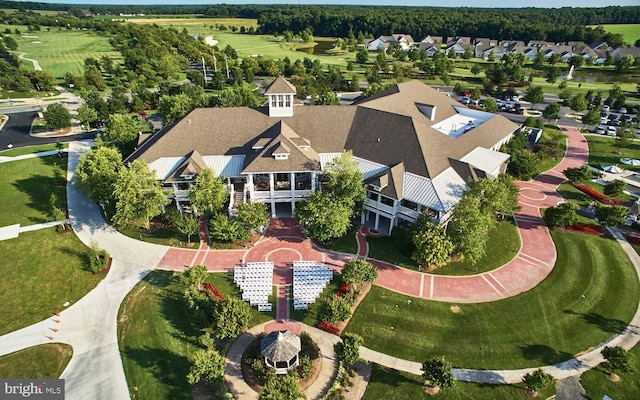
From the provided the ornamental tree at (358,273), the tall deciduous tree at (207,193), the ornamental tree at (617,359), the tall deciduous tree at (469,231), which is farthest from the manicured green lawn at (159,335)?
the ornamental tree at (617,359)

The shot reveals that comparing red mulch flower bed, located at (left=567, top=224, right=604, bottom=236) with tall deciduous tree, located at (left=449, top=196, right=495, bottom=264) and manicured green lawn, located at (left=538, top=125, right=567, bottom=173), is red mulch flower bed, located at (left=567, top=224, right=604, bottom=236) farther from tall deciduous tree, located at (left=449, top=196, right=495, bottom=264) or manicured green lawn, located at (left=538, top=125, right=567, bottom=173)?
manicured green lawn, located at (left=538, top=125, right=567, bottom=173)

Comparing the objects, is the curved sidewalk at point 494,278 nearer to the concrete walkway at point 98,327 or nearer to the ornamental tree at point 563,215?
the ornamental tree at point 563,215

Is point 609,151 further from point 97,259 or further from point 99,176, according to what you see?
point 99,176

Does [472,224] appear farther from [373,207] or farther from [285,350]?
[285,350]

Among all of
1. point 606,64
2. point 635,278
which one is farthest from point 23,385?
point 606,64

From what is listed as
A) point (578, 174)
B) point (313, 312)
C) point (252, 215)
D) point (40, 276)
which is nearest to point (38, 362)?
point (40, 276)
